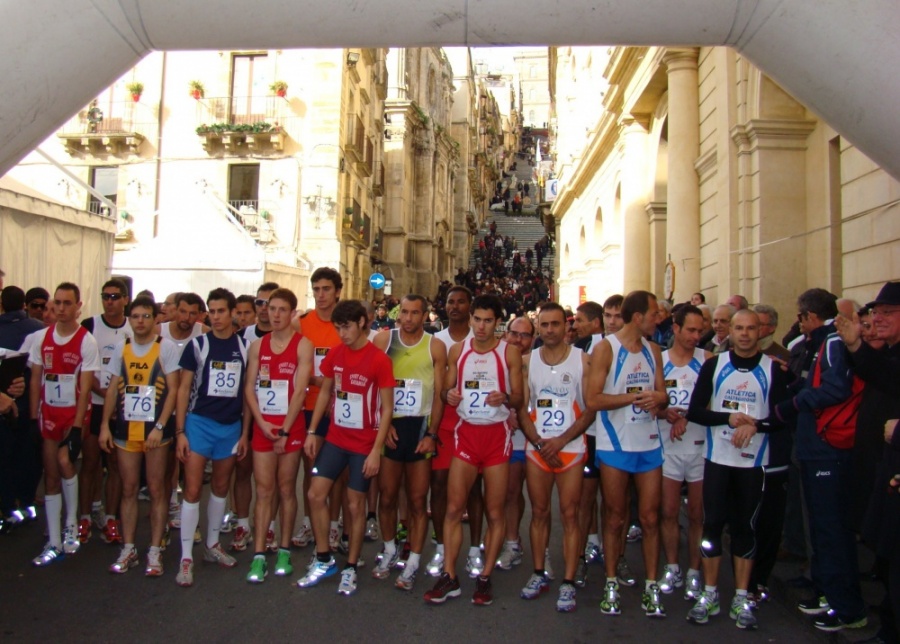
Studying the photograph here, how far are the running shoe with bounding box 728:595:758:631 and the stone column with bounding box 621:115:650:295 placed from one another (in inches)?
611

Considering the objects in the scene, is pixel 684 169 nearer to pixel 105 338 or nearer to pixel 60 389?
pixel 105 338

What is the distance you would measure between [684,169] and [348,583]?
12082 millimetres

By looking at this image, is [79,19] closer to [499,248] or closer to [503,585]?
[503,585]

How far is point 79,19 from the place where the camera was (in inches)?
178

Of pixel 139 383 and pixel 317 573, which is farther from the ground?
pixel 139 383

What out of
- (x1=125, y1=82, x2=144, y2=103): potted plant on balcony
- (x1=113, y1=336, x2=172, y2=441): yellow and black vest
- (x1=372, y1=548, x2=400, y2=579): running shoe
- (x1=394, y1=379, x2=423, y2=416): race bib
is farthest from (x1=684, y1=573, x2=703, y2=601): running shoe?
(x1=125, y1=82, x2=144, y2=103): potted plant on balcony

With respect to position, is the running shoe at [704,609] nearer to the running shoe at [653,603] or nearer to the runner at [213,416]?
the running shoe at [653,603]

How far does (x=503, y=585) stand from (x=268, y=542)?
6.83 ft

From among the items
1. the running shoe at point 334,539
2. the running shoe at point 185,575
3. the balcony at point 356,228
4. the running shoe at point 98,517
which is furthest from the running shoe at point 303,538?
the balcony at point 356,228

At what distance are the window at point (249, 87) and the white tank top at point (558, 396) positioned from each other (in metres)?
25.3

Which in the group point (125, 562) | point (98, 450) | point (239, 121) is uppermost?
point (239, 121)

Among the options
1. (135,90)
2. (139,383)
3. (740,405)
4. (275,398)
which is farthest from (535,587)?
(135,90)

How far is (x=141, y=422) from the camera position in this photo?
20.3 ft

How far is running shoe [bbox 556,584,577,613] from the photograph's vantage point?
5477mm
